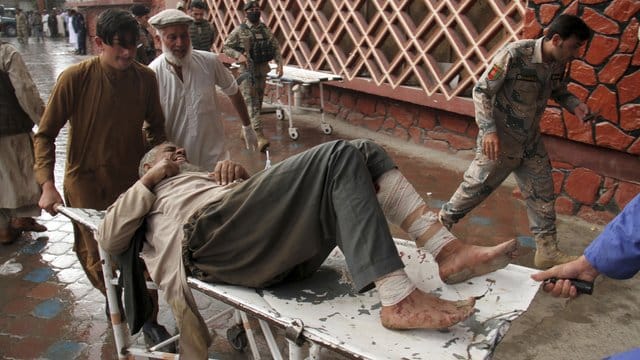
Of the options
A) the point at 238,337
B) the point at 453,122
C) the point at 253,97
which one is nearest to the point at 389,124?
the point at 453,122

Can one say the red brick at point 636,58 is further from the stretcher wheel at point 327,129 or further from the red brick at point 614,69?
the stretcher wheel at point 327,129

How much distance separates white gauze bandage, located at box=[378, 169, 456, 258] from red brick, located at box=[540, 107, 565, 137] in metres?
2.42

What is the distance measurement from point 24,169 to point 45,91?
22.9ft

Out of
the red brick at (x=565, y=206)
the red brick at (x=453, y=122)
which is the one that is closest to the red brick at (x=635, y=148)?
the red brick at (x=565, y=206)

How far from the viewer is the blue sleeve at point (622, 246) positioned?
4.22ft

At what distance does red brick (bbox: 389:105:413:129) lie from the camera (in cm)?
600

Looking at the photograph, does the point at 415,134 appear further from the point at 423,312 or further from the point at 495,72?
the point at 423,312

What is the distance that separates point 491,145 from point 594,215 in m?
1.44

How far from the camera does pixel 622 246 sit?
1.32 m

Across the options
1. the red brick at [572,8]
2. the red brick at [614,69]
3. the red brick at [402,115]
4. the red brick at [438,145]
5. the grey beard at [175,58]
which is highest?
the red brick at [572,8]

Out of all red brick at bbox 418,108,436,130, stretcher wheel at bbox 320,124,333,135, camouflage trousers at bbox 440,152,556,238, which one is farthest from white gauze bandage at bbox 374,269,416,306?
stretcher wheel at bbox 320,124,333,135

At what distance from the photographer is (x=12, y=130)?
3.68 metres

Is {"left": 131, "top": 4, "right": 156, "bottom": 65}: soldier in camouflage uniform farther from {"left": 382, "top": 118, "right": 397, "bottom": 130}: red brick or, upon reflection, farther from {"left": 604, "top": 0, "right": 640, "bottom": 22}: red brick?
{"left": 604, "top": 0, "right": 640, "bottom": 22}: red brick

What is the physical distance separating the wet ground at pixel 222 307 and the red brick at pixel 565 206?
0.25 ft
